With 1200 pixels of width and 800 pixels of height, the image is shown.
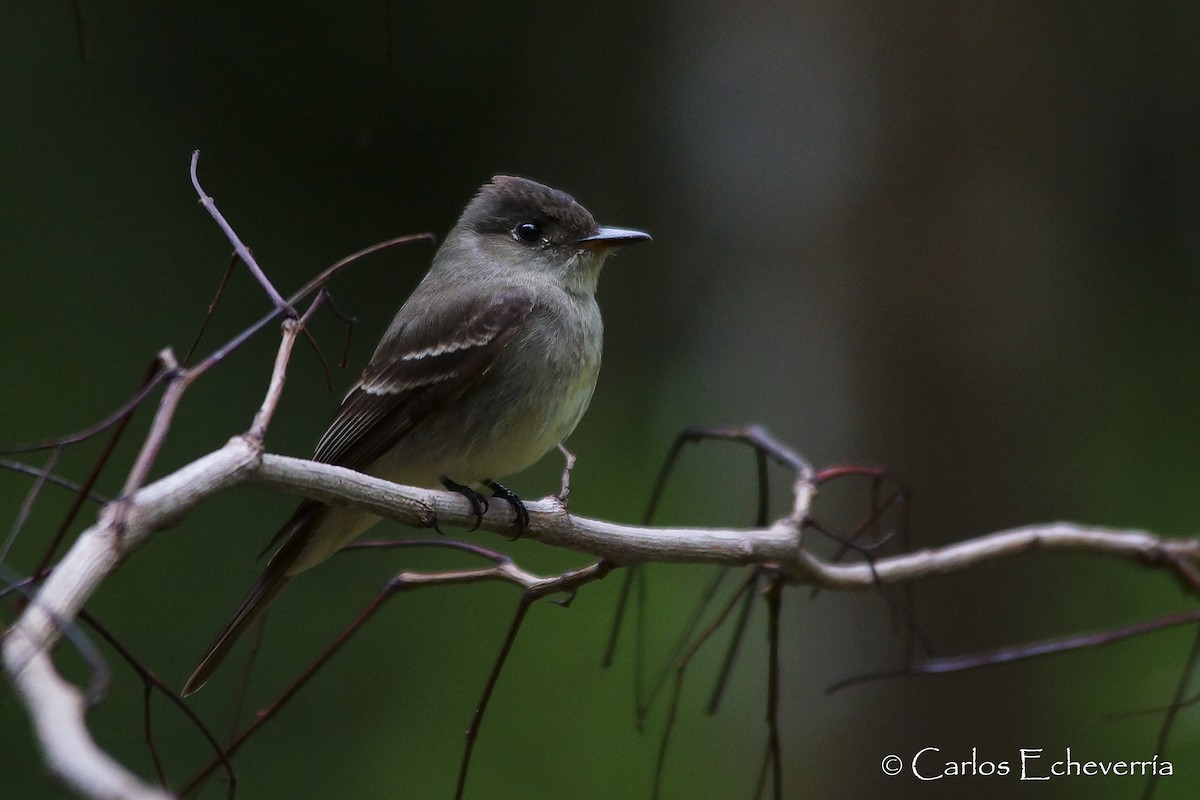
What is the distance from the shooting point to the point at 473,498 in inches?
94.8

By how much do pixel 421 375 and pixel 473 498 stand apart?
1.62 ft

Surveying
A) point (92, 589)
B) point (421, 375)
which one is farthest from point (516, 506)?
point (92, 589)

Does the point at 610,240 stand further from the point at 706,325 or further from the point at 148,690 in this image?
the point at 706,325

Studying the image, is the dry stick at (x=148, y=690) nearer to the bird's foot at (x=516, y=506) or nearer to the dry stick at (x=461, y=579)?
the dry stick at (x=461, y=579)

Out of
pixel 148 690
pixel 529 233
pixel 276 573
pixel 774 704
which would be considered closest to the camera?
pixel 148 690

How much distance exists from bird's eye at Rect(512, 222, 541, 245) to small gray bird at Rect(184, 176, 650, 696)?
152 mm

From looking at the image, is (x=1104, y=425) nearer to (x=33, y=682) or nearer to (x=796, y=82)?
(x=796, y=82)

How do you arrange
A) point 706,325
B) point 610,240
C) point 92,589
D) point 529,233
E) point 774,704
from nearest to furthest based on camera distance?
point 92,589 → point 774,704 → point 610,240 → point 529,233 → point 706,325

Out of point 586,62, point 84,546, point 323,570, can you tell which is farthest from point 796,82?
point 84,546

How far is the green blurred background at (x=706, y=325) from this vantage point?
169 inches

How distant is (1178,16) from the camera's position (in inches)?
226

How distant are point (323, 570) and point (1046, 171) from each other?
315cm

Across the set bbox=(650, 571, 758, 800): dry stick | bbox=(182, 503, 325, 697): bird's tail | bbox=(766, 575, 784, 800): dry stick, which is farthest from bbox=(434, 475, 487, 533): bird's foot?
bbox=(766, 575, 784, 800): dry stick

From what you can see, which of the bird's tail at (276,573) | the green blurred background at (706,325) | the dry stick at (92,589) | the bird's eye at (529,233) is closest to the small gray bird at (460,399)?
the bird's tail at (276,573)
